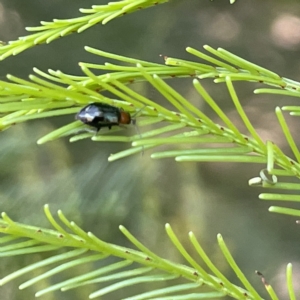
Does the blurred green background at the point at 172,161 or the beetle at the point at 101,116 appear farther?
the blurred green background at the point at 172,161

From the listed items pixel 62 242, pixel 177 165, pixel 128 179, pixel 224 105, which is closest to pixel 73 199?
pixel 128 179

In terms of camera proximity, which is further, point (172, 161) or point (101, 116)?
point (172, 161)

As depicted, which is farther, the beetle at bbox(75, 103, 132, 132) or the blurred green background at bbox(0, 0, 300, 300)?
the blurred green background at bbox(0, 0, 300, 300)
